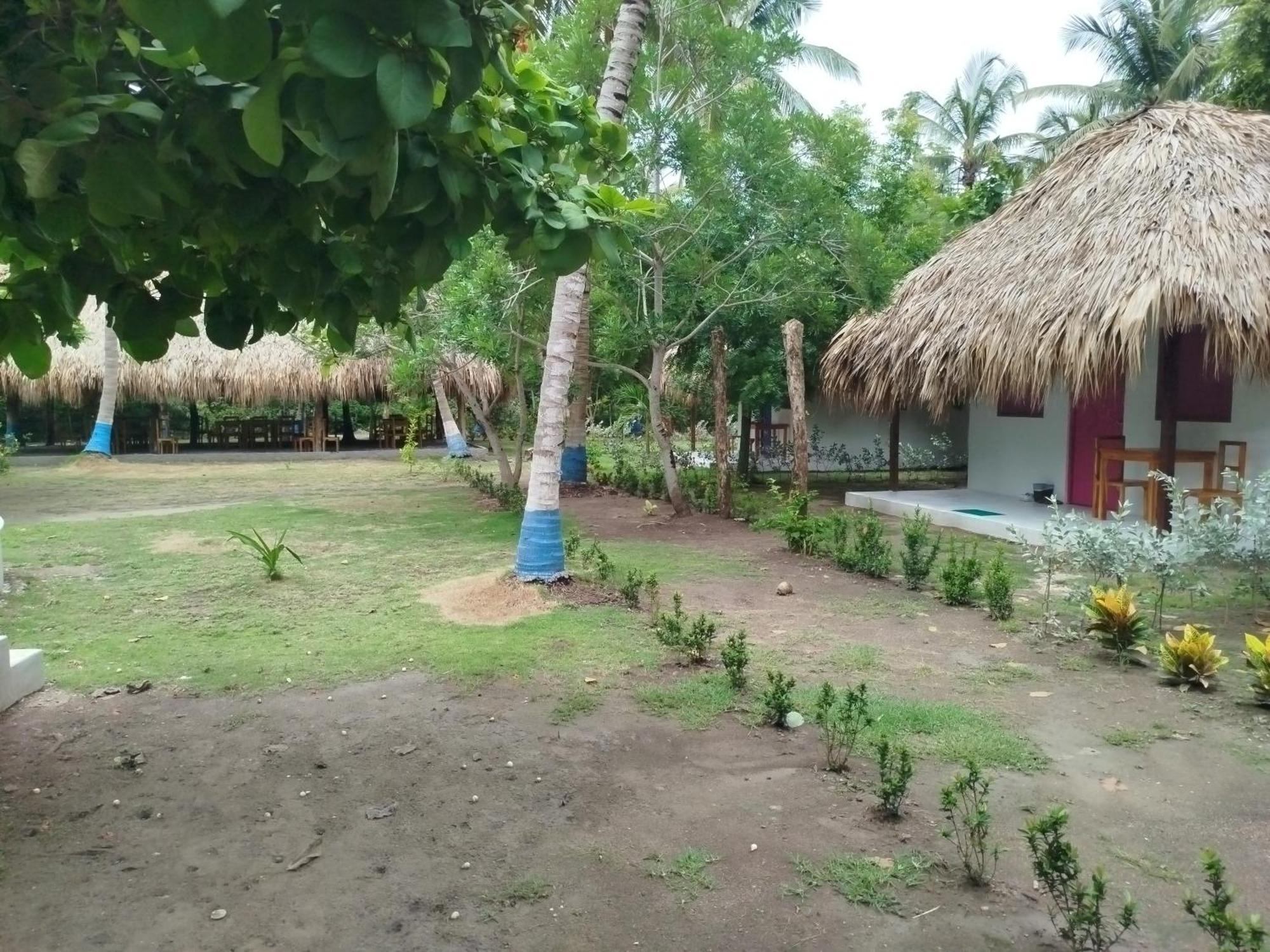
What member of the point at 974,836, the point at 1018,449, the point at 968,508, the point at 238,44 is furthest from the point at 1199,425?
the point at 238,44

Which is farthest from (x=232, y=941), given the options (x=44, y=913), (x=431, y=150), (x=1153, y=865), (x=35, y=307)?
(x=1153, y=865)

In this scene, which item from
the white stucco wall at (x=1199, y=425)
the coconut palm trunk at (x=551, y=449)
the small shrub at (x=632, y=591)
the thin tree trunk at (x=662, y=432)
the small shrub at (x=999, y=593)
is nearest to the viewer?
the small shrub at (x=999, y=593)

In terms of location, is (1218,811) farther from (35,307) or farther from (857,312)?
(857,312)

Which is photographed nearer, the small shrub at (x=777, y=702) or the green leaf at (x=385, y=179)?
the green leaf at (x=385, y=179)

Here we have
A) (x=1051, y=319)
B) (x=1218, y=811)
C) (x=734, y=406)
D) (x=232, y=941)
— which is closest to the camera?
(x=232, y=941)

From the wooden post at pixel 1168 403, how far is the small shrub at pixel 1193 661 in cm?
397

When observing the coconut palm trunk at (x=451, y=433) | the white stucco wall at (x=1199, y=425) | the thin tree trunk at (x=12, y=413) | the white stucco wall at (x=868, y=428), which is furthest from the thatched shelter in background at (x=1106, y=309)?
the thin tree trunk at (x=12, y=413)

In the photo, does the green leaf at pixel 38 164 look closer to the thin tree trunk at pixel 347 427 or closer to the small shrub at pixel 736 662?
the small shrub at pixel 736 662

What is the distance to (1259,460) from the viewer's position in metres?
8.51

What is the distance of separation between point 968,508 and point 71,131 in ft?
33.3

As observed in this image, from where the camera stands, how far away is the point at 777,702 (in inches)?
159

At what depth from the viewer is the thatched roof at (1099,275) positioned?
743cm

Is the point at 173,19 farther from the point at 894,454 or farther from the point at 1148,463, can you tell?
the point at 894,454

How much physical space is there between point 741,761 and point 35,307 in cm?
284
